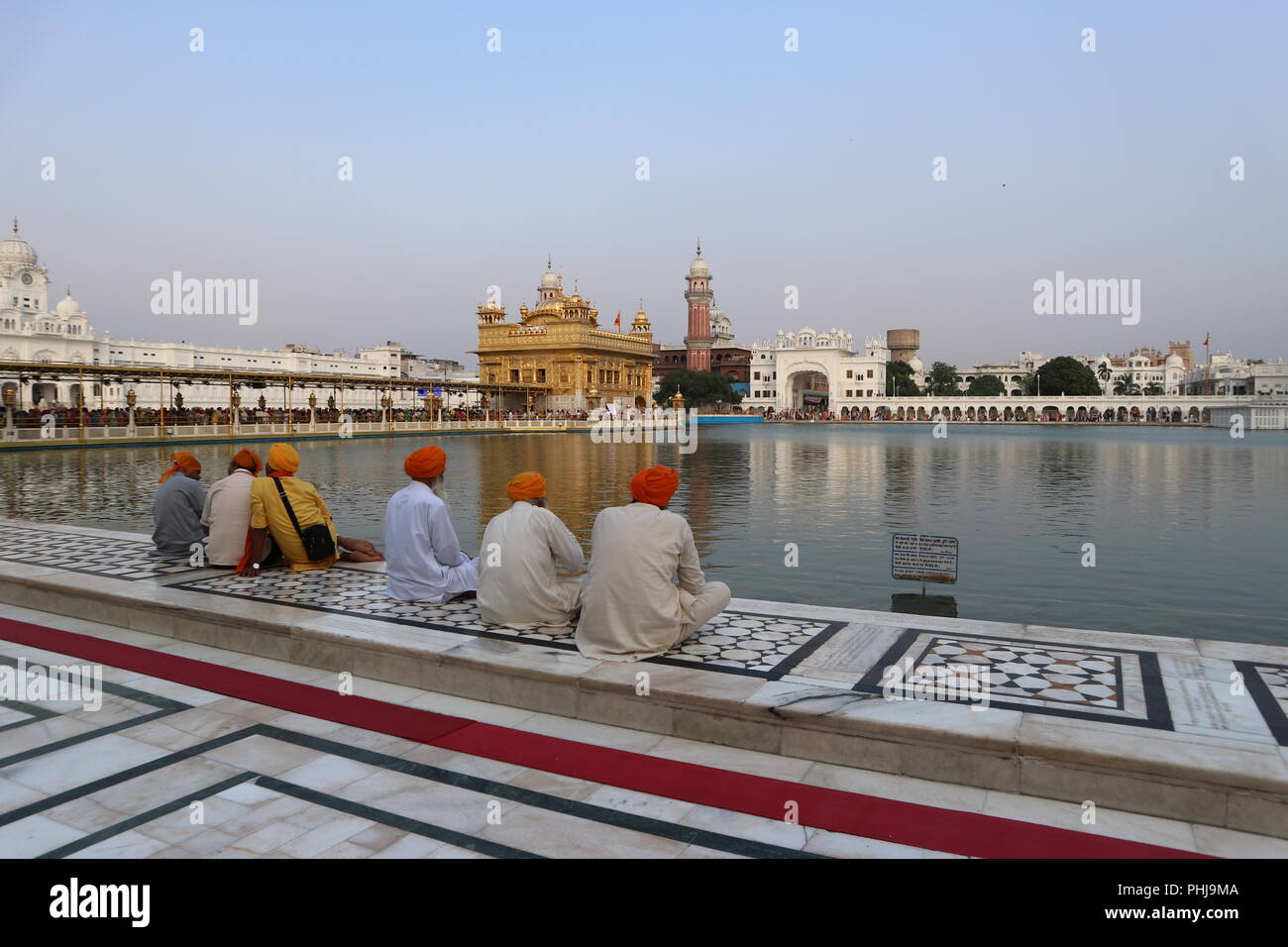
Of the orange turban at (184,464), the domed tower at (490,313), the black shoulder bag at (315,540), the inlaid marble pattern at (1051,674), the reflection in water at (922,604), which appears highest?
the domed tower at (490,313)

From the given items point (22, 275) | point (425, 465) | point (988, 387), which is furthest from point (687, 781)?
point (988, 387)

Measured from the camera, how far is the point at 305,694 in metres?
4.12

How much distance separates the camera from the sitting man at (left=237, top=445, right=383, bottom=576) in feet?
19.3

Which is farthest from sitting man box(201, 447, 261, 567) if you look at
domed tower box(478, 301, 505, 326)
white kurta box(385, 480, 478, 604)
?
domed tower box(478, 301, 505, 326)

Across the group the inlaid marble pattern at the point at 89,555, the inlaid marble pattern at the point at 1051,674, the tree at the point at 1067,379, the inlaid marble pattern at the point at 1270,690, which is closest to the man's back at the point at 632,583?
the inlaid marble pattern at the point at 1051,674

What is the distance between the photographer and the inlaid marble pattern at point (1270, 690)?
3.20 metres

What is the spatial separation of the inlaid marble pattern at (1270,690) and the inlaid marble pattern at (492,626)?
1.87m

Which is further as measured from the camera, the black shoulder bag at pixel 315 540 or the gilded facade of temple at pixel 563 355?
the gilded facade of temple at pixel 563 355

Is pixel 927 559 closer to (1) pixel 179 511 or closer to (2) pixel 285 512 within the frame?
(2) pixel 285 512

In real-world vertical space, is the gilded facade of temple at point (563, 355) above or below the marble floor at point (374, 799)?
above

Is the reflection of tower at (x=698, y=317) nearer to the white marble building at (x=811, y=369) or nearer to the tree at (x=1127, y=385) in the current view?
the white marble building at (x=811, y=369)

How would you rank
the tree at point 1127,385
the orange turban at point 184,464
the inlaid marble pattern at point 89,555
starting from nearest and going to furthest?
the inlaid marble pattern at point 89,555 → the orange turban at point 184,464 → the tree at point 1127,385
